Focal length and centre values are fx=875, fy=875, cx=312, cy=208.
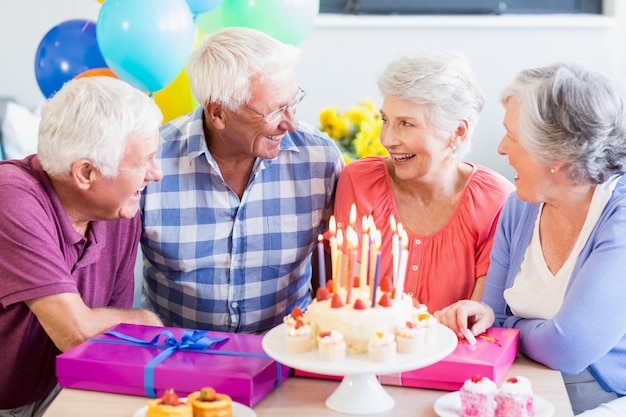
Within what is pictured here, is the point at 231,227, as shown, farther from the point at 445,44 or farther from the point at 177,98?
the point at 445,44

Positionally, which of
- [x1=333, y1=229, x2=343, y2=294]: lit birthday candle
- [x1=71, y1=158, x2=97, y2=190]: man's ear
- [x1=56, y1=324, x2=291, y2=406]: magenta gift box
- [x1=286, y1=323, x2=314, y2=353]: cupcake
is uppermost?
[x1=71, y1=158, x2=97, y2=190]: man's ear

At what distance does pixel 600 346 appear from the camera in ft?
5.62

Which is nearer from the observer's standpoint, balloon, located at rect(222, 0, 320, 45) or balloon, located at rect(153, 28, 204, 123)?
balloon, located at rect(222, 0, 320, 45)

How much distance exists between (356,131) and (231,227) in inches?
52.9

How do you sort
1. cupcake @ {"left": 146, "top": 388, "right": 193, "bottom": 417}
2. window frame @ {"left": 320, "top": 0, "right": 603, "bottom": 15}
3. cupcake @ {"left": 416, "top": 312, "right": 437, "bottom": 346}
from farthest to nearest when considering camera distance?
window frame @ {"left": 320, "top": 0, "right": 603, "bottom": 15} → cupcake @ {"left": 416, "top": 312, "right": 437, "bottom": 346} → cupcake @ {"left": 146, "top": 388, "right": 193, "bottom": 417}

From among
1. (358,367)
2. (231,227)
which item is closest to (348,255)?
(358,367)

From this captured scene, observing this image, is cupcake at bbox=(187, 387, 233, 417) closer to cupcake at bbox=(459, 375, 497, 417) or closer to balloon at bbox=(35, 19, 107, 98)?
cupcake at bbox=(459, 375, 497, 417)

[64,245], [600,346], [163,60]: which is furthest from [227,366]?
[163,60]

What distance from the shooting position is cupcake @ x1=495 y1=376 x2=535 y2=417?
1455 millimetres

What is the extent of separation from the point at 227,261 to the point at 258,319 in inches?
7.6

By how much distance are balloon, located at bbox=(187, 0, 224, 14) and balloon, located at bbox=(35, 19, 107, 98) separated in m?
0.39

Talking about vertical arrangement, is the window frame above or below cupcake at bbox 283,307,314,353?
above

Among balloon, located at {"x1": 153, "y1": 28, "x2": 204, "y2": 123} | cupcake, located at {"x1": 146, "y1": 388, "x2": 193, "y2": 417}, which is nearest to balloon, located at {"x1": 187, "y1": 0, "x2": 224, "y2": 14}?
balloon, located at {"x1": 153, "y1": 28, "x2": 204, "y2": 123}

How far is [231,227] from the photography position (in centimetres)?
234
